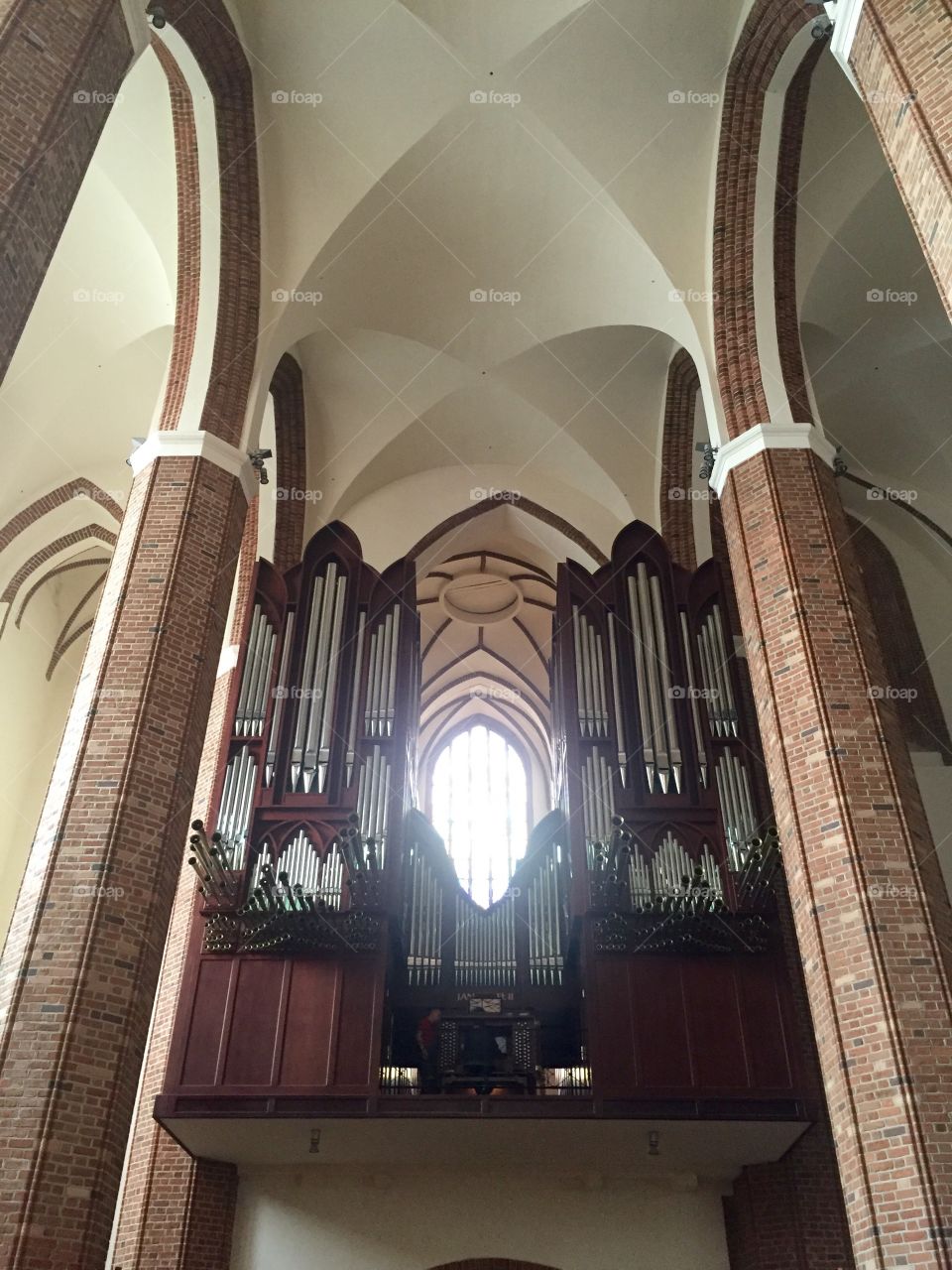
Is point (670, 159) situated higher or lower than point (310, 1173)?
higher

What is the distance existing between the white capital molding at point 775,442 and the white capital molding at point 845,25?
3218 millimetres

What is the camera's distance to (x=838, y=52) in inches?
281

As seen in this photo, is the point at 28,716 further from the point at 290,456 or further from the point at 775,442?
the point at 775,442

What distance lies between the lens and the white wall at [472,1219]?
10867mm

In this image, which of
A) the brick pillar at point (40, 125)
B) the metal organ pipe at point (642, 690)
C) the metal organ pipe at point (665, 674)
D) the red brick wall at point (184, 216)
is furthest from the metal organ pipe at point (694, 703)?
the brick pillar at point (40, 125)

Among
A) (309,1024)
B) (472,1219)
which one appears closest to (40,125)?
(309,1024)

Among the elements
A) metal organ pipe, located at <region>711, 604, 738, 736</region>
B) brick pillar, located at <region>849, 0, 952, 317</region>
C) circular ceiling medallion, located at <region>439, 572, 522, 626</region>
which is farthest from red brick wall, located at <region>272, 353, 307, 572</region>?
brick pillar, located at <region>849, 0, 952, 317</region>

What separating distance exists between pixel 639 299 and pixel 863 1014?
817 cm

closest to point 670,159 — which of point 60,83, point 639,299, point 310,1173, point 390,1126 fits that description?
point 639,299

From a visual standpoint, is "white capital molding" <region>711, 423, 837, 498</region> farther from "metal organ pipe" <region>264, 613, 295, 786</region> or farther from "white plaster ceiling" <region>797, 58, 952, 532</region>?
"metal organ pipe" <region>264, 613, 295, 786</region>

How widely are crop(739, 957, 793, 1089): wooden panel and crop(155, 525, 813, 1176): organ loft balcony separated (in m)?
0.02

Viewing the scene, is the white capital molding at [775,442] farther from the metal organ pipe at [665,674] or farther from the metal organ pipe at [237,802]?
the metal organ pipe at [237,802]

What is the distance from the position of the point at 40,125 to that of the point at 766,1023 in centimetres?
905

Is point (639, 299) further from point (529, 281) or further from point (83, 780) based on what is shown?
point (83, 780)
